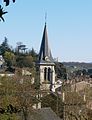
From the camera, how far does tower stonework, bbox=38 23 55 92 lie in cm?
5244

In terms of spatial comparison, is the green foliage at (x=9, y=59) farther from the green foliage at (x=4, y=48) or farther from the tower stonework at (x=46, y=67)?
the tower stonework at (x=46, y=67)

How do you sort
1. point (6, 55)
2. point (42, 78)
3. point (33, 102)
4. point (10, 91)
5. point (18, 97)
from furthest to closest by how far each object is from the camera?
point (6, 55) → point (42, 78) → point (10, 91) → point (18, 97) → point (33, 102)

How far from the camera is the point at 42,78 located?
5338 cm

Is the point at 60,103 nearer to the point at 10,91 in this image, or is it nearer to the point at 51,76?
the point at 10,91

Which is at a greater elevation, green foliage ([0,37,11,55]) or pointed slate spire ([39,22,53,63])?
green foliage ([0,37,11,55])

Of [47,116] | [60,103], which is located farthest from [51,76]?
[47,116]

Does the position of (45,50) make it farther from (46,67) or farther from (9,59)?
(9,59)

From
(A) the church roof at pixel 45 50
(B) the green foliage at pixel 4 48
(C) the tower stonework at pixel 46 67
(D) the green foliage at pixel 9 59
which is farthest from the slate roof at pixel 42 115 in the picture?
(B) the green foliage at pixel 4 48

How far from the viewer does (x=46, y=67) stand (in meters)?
54.7

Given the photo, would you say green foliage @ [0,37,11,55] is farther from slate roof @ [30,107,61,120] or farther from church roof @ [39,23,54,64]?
slate roof @ [30,107,61,120]

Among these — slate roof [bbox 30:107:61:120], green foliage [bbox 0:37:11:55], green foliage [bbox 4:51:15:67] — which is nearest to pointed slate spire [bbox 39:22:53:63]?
slate roof [bbox 30:107:61:120]

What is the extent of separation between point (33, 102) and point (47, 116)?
10.8 ft

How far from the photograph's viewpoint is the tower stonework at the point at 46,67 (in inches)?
2064

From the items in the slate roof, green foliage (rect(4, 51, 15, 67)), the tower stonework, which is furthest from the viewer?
green foliage (rect(4, 51, 15, 67))
